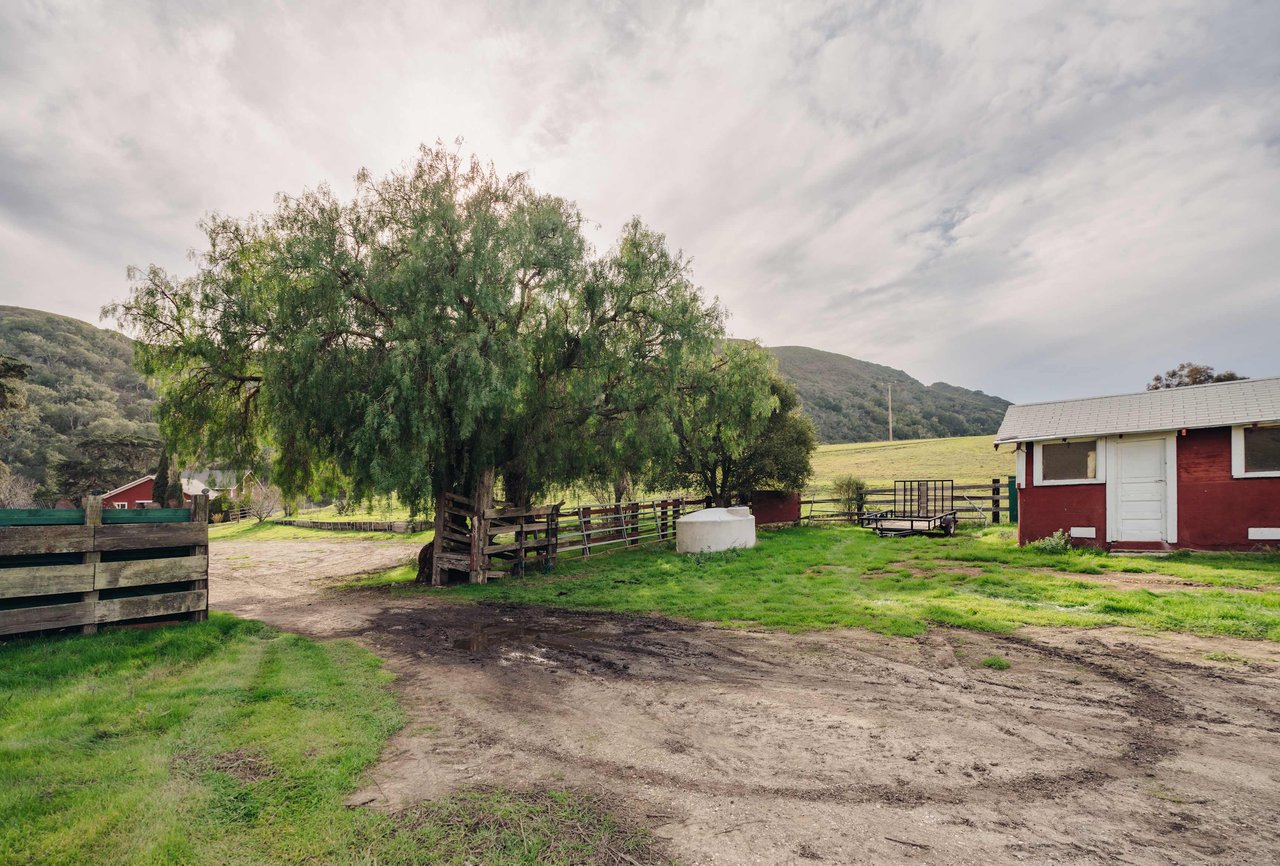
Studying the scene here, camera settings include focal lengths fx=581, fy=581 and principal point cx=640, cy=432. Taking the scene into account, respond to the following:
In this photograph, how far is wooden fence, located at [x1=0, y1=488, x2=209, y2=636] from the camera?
250 inches

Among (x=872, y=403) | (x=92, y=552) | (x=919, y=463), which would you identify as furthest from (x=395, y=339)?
(x=872, y=403)

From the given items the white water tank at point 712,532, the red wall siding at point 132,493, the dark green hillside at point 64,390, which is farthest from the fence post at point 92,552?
the red wall siding at point 132,493

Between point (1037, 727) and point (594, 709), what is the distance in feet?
11.8

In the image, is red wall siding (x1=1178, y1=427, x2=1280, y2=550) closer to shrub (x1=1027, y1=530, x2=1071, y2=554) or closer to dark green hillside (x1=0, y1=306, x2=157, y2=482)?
shrub (x1=1027, y1=530, x2=1071, y2=554)

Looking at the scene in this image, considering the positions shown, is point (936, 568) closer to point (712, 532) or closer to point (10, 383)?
point (712, 532)

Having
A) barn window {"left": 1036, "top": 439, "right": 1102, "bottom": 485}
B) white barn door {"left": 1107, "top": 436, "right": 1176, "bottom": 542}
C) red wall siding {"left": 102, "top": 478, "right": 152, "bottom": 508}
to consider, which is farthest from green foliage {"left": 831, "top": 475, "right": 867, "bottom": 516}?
red wall siding {"left": 102, "top": 478, "right": 152, "bottom": 508}

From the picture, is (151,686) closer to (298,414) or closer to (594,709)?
(594,709)

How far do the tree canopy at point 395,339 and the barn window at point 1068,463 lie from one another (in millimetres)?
10955

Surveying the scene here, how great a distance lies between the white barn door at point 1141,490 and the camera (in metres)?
13.9

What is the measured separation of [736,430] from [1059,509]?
870 centimetres

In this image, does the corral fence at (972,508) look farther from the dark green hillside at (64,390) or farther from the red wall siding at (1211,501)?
the dark green hillside at (64,390)

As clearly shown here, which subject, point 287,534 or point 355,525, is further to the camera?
point 287,534

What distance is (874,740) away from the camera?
438 centimetres

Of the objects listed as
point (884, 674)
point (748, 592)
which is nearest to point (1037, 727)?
point (884, 674)
